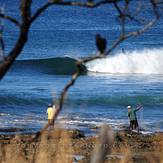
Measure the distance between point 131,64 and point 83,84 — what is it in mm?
10176

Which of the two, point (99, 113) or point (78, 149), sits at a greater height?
point (78, 149)

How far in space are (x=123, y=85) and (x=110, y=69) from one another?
992 cm

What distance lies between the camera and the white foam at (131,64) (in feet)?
145

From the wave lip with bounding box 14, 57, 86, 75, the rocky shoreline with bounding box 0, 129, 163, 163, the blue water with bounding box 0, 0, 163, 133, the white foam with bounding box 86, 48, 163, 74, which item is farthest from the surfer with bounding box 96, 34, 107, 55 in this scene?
the white foam with bounding box 86, 48, 163, 74

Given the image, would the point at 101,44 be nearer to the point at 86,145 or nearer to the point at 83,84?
the point at 86,145

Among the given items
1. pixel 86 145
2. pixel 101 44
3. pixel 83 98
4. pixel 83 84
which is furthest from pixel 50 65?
pixel 101 44

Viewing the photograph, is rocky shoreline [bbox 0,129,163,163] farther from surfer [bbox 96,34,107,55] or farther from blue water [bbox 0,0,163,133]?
surfer [bbox 96,34,107,55]

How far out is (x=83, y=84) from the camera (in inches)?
1411

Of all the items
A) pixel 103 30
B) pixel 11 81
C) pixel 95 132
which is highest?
pixel 95 132

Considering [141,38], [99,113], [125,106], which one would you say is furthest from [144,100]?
[141,38]

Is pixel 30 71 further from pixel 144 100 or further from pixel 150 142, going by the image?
pixel 150 142

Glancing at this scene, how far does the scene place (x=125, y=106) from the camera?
28.9 meters

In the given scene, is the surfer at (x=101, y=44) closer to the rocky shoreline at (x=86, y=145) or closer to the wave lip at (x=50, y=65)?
the rocky shoreline at (x=86, y=145)

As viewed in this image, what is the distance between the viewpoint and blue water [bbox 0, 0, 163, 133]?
80.2 ft
